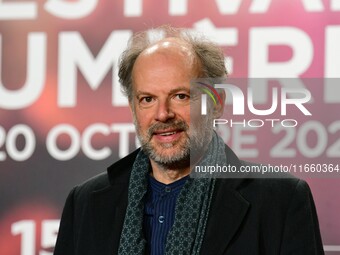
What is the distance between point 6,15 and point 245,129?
1111 mm

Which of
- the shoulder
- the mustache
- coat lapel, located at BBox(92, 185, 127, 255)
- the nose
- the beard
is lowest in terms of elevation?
coat lapel, located at BBox(92, 185, 127, 255)

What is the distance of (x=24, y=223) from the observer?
2.71 m

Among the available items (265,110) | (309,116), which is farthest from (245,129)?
(309,116)

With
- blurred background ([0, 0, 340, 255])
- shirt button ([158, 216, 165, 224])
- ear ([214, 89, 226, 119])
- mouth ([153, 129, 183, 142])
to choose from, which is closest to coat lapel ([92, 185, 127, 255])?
shirt button ([158, 216, 165, 224])

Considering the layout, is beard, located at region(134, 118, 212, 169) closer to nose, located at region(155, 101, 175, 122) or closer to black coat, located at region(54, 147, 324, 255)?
nose, located at region(155, 101, 175, 122)

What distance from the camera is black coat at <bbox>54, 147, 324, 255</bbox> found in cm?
164

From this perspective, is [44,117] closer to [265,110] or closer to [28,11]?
[28,11]

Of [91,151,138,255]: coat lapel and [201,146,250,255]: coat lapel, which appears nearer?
[201,146,250,255]: coat lapel

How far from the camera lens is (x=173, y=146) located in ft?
5.66

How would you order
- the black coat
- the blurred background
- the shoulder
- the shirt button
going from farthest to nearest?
the blurred background → the shoulder → the shirt button → the black coat

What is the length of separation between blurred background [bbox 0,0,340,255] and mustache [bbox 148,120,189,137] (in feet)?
2.74

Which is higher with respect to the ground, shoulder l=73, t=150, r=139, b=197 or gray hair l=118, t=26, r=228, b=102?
gray hair l=118, t=26, r=228, b=102

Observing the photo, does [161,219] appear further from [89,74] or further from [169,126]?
[89,74]

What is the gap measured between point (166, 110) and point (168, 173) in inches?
7.3
